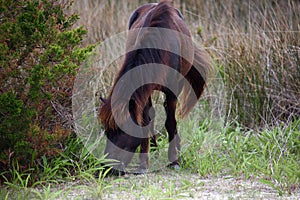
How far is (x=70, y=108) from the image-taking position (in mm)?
4238

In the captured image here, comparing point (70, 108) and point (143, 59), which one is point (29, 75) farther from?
point (143, 59)

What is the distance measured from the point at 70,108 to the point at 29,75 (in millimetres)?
749

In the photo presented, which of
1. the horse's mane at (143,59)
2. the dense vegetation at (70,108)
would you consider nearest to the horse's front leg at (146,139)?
the horse's mane at (143,59)

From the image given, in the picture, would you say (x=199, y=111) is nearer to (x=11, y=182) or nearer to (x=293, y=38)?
(x=293, y=38)

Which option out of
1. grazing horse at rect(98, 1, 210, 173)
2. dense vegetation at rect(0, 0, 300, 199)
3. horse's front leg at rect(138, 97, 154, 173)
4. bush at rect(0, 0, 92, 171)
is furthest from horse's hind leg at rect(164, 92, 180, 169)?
bush at rect(0, 0, 92, 171)

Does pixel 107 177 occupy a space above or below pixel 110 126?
below

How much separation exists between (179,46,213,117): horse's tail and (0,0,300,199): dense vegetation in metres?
0.30

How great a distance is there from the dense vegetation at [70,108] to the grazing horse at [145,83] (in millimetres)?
246

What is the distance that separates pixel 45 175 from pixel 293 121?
2.75 meters

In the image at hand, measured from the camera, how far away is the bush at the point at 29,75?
337 centimetres

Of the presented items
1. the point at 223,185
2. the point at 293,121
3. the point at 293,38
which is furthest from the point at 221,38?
the point at 223,185

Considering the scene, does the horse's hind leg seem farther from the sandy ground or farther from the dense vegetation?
the sandy ground

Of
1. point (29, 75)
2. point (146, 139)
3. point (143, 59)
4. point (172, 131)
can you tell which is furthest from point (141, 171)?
point (29, 75)

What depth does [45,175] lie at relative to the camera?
385cm
